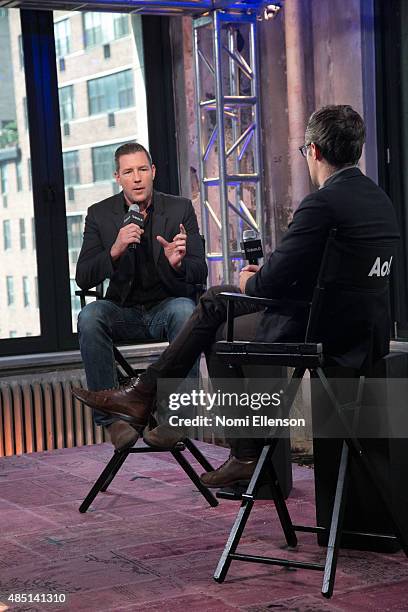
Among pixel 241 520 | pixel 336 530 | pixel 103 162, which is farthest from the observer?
pixel 103 162

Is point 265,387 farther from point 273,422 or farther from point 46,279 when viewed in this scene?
point 46,279

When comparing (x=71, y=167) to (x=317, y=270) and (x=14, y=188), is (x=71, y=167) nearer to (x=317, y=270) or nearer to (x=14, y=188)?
(x=14, y=188)

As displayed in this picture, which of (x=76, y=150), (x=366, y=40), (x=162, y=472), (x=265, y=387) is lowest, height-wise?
(x=162, y=472)

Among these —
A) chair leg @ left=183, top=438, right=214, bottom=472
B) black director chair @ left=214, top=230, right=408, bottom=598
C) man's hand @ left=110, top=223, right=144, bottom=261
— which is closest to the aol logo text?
black director chair @ left=214, top=230, right=408, bottom=598

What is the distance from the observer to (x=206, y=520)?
383cm

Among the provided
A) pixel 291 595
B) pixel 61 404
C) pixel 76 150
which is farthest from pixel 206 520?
pixel 76 150

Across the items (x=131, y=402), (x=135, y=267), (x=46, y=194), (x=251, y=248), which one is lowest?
(x=131, y=402)

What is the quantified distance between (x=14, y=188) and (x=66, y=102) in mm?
630

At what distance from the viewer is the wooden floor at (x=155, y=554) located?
2.91m

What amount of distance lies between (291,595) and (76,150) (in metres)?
4.02

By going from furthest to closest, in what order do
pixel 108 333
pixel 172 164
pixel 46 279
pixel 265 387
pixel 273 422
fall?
pixel 172 164 < pixel 46 279 < pixel 108 333 < pixel 265 387 < pixel 273 422

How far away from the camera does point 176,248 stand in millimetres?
4457

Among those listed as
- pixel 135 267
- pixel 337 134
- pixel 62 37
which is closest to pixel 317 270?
pixel 337 134

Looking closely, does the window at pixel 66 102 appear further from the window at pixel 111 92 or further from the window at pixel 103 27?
the window at pixel 103 27
